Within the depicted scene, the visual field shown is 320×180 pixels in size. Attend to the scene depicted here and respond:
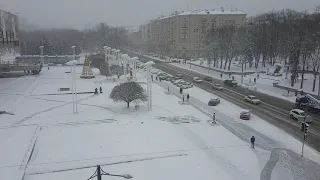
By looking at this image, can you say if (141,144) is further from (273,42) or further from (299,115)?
(273,42)

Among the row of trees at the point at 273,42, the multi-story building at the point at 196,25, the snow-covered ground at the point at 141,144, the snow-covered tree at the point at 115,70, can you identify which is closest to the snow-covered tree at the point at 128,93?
the snow-covered ground at the point at 141,144

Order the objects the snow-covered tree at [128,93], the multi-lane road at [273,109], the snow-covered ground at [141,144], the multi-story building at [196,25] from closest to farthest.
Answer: the snow-covered ground at [141,144], the multi-lane road at [273,109], the snow-covered tree at [128,93], the multi-story building at [196,25]

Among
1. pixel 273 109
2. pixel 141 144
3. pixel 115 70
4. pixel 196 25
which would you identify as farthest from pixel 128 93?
pixel 196 25

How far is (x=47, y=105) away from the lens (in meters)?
32.2

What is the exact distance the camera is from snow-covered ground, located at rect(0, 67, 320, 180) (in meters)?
17.0

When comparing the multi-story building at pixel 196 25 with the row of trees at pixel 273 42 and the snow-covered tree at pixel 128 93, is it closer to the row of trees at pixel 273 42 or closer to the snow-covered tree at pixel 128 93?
the row of trees at pixel 273 42

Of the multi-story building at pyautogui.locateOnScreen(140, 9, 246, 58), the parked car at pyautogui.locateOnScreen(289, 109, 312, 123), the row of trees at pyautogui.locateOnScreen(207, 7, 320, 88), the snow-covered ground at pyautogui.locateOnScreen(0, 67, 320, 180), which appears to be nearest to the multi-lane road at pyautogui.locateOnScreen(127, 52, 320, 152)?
the parked car at pyautogui.locateOnScreen(289, 109, 312, 123)

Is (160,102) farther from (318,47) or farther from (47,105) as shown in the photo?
(318,47)

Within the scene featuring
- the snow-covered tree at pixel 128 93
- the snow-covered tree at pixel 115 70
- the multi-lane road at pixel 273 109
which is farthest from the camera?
the snow-covered tree at pixel 115 70

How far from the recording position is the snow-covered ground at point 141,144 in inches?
667

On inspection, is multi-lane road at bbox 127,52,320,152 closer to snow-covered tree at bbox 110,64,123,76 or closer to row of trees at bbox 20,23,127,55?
snow-covered tree at bbox 110,64,123,76

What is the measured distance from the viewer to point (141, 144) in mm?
20516

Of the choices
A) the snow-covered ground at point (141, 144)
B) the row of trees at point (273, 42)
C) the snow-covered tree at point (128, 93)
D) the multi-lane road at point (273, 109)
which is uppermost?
the row of trees at point (273, 42)

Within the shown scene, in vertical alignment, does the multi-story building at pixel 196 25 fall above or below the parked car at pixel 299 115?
above
